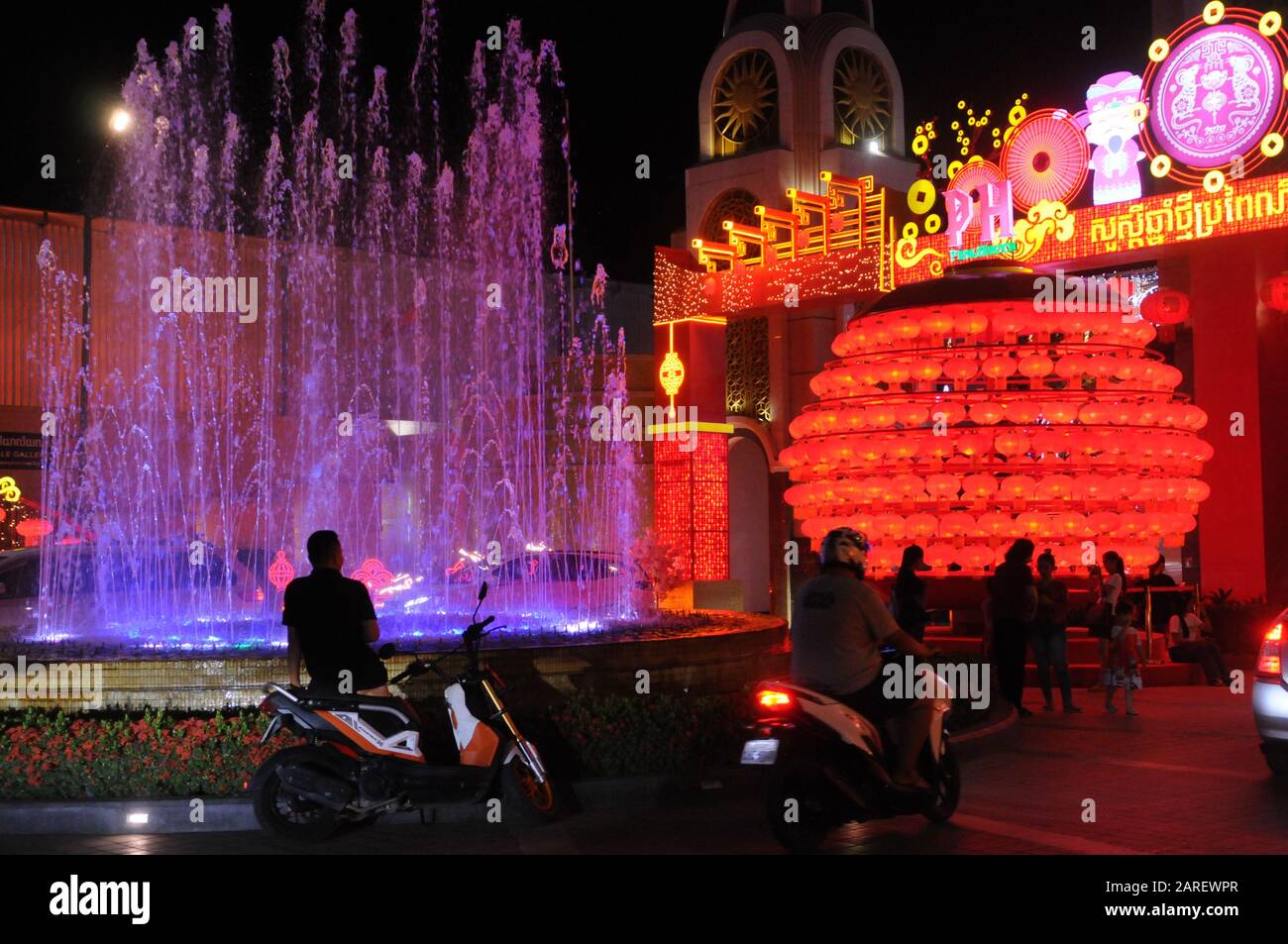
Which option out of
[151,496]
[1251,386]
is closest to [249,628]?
[151,496]

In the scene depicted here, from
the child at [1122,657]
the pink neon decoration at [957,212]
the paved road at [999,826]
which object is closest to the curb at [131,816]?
the paved road at [999,826]

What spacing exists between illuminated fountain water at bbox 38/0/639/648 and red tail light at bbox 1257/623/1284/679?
653 centimetres

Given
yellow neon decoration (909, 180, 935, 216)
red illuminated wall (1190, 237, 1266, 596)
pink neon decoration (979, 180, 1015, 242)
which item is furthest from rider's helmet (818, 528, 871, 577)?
yellow neon decoration (909, 180, 935, 216)

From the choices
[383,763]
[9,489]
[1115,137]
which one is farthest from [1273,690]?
[9,489]

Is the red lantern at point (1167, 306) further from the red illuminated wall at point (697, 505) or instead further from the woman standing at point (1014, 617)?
the woman standing at point (1014, 617)

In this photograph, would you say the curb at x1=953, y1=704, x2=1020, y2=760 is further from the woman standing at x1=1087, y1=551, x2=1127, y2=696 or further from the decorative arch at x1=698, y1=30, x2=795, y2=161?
the decorative arch at x1=698, y1=30, x2=795, y2=161

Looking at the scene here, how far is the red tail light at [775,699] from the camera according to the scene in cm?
730

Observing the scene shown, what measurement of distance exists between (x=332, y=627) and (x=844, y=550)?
286 cm

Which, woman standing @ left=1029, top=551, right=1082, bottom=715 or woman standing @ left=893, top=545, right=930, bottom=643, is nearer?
woman standing @ left=893, top=545, right=930, bottom=643

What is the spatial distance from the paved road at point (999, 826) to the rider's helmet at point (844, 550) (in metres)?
1.52

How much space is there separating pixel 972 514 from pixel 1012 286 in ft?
11.2

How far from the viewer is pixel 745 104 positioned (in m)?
29.4

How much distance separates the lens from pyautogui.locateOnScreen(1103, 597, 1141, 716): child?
13.7 meters

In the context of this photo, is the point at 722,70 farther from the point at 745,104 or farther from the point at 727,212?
the point at 727,212
